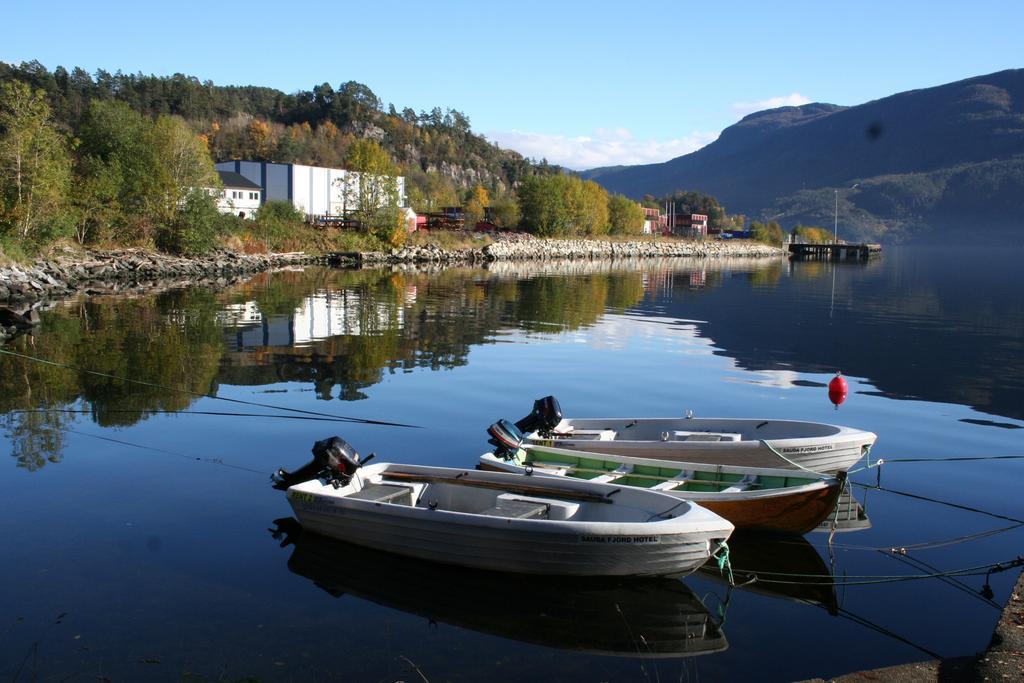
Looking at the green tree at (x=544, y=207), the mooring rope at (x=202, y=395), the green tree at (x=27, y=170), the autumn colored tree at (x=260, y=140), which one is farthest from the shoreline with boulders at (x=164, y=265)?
the autumn colored tree at (x=260, y=140)

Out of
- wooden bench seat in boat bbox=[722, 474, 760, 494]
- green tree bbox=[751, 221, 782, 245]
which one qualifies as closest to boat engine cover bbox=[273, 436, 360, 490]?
wooden bench seat in boat bbox=[722, 474, 760, 494]

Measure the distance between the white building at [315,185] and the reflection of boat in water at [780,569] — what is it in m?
88.2

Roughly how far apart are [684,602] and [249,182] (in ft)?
314

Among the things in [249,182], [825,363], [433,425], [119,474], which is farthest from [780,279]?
[119,474]

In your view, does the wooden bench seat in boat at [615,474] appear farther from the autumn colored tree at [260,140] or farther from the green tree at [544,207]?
the autumn colored tree at [260,140]

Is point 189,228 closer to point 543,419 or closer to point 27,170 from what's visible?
point 27,170

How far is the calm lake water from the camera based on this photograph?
Answer: 8.71m

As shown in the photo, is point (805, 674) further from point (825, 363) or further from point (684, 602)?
point (825, 363)

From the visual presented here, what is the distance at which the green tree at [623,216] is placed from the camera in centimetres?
15375

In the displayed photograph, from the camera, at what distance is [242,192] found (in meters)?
95.0

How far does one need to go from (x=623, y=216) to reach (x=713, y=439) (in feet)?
468

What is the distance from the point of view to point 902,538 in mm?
11945

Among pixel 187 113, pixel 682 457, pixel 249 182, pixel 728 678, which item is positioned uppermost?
pixel 187 113

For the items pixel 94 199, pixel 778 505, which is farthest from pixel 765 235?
pixel 778 505
